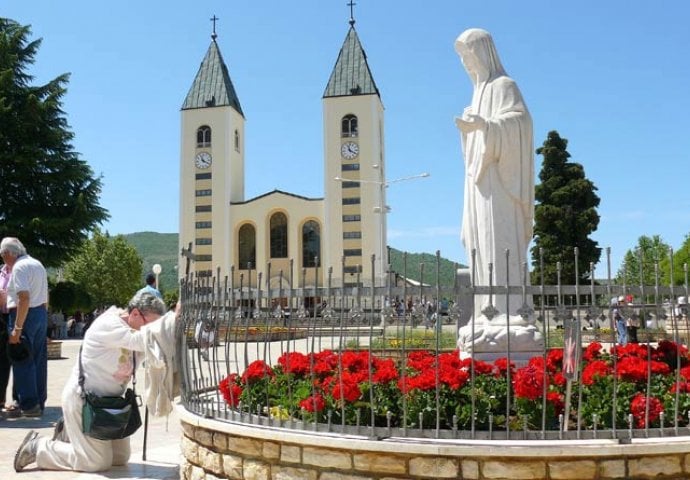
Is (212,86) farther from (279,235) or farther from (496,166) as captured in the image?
(496,166)

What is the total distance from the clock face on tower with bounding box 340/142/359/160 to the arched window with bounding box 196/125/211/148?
43.5 feet

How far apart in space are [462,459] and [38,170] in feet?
115

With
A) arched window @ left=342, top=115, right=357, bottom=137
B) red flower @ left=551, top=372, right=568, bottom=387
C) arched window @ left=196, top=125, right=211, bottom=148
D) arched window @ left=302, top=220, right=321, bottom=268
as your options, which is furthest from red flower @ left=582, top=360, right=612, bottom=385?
arched window @ left=196, top=125, right=211, bottom=148

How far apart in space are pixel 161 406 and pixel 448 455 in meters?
2.58

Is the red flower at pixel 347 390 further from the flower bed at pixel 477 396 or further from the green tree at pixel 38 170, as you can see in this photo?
the green tree at pixel 38 170

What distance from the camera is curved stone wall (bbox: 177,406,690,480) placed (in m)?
4.27

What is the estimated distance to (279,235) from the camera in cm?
7212

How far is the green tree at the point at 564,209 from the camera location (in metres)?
40.8

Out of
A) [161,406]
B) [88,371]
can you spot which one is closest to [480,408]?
[161,406]

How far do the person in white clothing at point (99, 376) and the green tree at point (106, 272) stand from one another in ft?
199

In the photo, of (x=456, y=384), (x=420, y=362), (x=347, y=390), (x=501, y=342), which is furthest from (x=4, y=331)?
(x=456, y=384)

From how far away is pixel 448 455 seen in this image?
14.1ft

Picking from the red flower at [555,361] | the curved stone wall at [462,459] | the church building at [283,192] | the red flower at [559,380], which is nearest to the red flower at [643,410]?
the curved stone wall at [462,459]

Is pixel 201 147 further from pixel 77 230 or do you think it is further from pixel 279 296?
pixel 279 296
